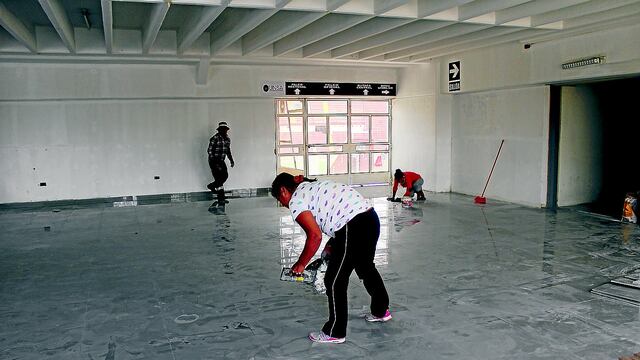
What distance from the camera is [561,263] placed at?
6051 millimetres

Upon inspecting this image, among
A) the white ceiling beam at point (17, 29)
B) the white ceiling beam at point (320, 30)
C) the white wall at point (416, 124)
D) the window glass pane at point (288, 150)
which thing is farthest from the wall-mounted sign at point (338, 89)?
the white ceiling beam at point (17, 29)

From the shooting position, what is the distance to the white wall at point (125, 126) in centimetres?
1091

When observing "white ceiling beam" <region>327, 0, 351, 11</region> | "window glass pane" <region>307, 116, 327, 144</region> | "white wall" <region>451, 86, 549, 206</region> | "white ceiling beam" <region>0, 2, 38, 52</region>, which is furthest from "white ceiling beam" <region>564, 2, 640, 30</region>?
"white ceiling beam" <region>0, 2, 38, 52</region>

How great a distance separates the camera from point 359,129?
1386 centimetres

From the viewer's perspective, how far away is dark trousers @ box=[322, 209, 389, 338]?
3.77 m

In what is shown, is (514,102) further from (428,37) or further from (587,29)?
(428,37)

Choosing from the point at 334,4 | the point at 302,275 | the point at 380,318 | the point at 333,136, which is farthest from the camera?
the point at 333,136

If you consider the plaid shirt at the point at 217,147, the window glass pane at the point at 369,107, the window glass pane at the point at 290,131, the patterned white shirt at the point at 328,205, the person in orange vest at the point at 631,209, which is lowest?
the person in orange vest at the point at 631,209

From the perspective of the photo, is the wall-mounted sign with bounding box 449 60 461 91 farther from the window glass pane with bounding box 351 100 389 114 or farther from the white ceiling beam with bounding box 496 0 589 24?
the white ceiling beam with bounding box 496 0 589 24

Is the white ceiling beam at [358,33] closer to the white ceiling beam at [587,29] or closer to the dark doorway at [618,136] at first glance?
the white ceiling beam at [587,29]

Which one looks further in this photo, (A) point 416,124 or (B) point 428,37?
(A) point 416,124

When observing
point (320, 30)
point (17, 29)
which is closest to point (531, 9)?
point (320, 30)

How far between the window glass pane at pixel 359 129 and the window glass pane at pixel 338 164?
0.52 meters

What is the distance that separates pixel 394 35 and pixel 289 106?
4425 mm
